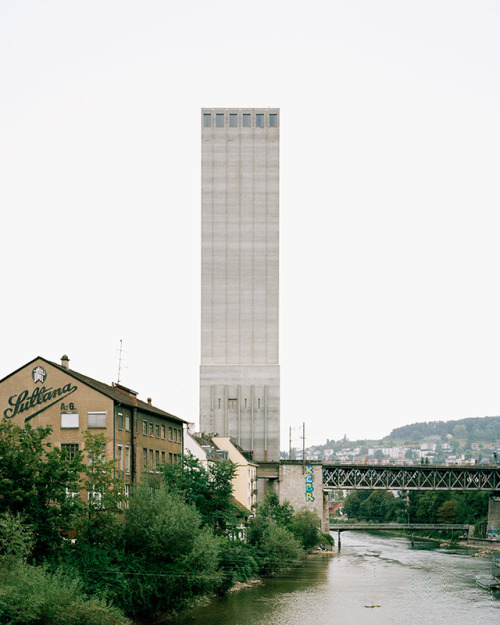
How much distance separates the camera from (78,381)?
194 feet

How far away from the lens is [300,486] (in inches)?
4776

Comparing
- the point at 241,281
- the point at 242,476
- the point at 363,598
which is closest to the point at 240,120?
the point at 241,281

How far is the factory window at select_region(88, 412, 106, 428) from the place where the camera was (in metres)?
58.3

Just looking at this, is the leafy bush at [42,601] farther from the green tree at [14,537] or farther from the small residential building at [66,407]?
the small residential building at [66,407]

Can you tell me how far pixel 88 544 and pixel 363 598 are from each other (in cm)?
2523

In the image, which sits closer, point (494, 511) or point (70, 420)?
point (70, 420)

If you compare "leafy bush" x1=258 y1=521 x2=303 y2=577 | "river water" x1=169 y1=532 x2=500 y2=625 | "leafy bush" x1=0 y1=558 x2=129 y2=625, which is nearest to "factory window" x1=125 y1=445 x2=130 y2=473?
"river water" x1=169 y1=532 x2=500 y2=625

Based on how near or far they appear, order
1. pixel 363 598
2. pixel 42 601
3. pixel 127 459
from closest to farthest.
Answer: pixel 42 601 → pixel 127 459 → pixel 363 598

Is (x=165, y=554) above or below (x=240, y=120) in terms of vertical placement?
below

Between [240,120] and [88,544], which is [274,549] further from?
[240,120]

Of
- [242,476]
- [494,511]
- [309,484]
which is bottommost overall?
[494,511]

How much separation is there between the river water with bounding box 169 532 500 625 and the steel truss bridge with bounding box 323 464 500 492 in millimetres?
29150

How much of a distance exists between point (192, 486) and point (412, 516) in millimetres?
116754

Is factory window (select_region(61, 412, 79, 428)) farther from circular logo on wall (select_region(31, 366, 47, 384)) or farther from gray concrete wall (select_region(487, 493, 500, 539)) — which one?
gray concrete wall (select_region(487, 493, 500, 539))
